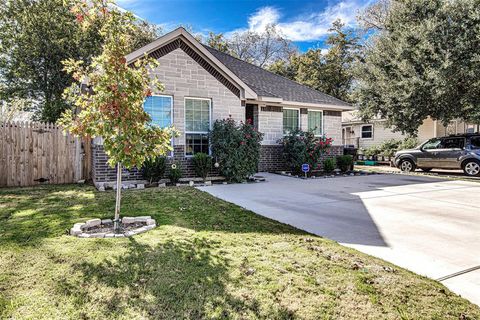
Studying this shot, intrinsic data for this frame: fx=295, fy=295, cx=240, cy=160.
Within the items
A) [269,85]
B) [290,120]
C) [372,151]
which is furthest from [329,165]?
[372,151]

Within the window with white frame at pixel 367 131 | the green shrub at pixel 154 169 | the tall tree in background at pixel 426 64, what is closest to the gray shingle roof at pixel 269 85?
the tall tree in background at pixel 426 64

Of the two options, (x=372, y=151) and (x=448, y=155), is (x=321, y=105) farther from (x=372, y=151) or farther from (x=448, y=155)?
(x=372, y=151)

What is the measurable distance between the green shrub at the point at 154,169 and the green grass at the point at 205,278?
4.66 m

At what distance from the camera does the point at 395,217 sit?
5.69 m

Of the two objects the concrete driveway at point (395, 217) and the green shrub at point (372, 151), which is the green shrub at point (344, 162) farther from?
the green shrub at point (372, 151)

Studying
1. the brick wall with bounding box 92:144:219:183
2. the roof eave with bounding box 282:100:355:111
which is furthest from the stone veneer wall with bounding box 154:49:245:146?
the roof eave with bounding box 282:100:355:111

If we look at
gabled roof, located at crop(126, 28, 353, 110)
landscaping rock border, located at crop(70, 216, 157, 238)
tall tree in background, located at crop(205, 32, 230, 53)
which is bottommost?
landscaping rock border, located at crop(70, 216, 157, 238)

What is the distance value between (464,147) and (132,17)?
1415cm

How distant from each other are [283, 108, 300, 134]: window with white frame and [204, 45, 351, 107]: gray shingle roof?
676 millimetres

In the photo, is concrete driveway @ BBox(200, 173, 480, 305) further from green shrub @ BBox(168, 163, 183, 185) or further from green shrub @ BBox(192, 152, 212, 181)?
green shrub @ BBox(168, 163, 183, 185)

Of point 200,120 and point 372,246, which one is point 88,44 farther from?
point 372,246

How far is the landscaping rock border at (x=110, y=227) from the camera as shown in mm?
4438

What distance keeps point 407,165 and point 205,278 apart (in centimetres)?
1508

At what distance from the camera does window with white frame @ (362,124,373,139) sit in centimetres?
2416
